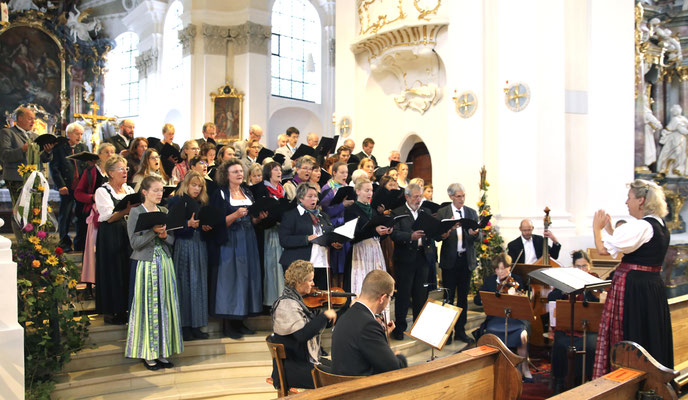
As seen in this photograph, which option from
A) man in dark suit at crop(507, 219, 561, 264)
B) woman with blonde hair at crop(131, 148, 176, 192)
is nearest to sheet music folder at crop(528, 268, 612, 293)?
man in dark suit at crop(507, 219, 561, 264)

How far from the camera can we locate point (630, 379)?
312 centimetres

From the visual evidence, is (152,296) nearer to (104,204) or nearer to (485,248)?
(104,204)

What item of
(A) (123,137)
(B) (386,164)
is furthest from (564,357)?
(B) (386,164)

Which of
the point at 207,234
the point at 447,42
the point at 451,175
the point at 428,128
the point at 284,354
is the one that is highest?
the point at 447,42

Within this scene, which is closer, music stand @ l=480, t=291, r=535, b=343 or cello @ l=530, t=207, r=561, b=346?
music stand @ l=480, t=291, r=535, b=343

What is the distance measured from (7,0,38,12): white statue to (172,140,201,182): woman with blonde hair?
14.5 m

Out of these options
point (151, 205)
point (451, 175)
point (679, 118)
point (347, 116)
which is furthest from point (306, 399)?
point (679, 118)

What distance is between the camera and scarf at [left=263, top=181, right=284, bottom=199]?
21.9 ft

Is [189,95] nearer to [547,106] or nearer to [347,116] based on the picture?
[347,116]

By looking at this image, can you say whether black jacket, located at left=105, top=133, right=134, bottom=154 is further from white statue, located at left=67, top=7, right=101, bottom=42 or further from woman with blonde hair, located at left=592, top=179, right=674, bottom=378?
white statue, located at left=67, top=7, right=101, bottom=42

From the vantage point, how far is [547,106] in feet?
34.0

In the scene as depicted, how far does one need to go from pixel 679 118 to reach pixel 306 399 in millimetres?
15160

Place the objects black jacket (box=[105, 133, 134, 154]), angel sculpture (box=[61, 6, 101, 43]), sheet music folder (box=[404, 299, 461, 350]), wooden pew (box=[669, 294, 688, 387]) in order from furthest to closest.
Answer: angel sculpture (box=[61, 6, 101, 43]) → black jacket (box=[105, 133, 134, 154]) → wooden pew (box=[669, 294, 688, 387]) → sheet music folder (box=[404, 299, 461, 350])

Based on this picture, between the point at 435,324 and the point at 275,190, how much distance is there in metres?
2.97
